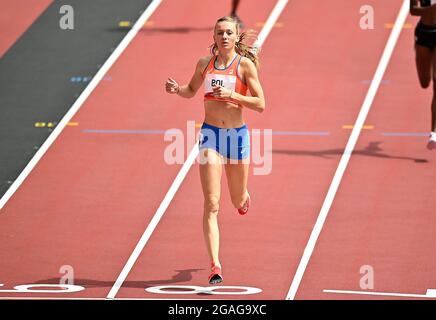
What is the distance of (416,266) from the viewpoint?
14.3 metres

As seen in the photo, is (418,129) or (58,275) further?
(418,129)

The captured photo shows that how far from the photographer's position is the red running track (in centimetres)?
1434

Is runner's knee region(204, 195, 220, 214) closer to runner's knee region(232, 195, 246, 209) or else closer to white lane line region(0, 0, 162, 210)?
runner's knee region(232, 195, 246, 209)

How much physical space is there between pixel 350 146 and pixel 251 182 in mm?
1798

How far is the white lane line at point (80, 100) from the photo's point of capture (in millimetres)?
16828

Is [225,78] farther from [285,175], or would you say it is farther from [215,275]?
[285,175]

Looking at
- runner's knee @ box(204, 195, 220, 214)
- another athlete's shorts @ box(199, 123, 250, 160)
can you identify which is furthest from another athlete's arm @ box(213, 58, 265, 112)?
runner's knee @ box(204, 195, 220, 214)

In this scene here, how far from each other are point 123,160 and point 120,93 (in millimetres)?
2363

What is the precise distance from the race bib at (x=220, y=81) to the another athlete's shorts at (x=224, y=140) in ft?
1.35

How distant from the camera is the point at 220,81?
44.3ft

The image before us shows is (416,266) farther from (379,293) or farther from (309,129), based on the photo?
(309,129)

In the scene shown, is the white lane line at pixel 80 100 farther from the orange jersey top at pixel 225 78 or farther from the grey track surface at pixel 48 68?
the orange jersey top at pixel 225 78

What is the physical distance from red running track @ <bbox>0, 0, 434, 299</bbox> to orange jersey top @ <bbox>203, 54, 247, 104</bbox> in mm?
1986
